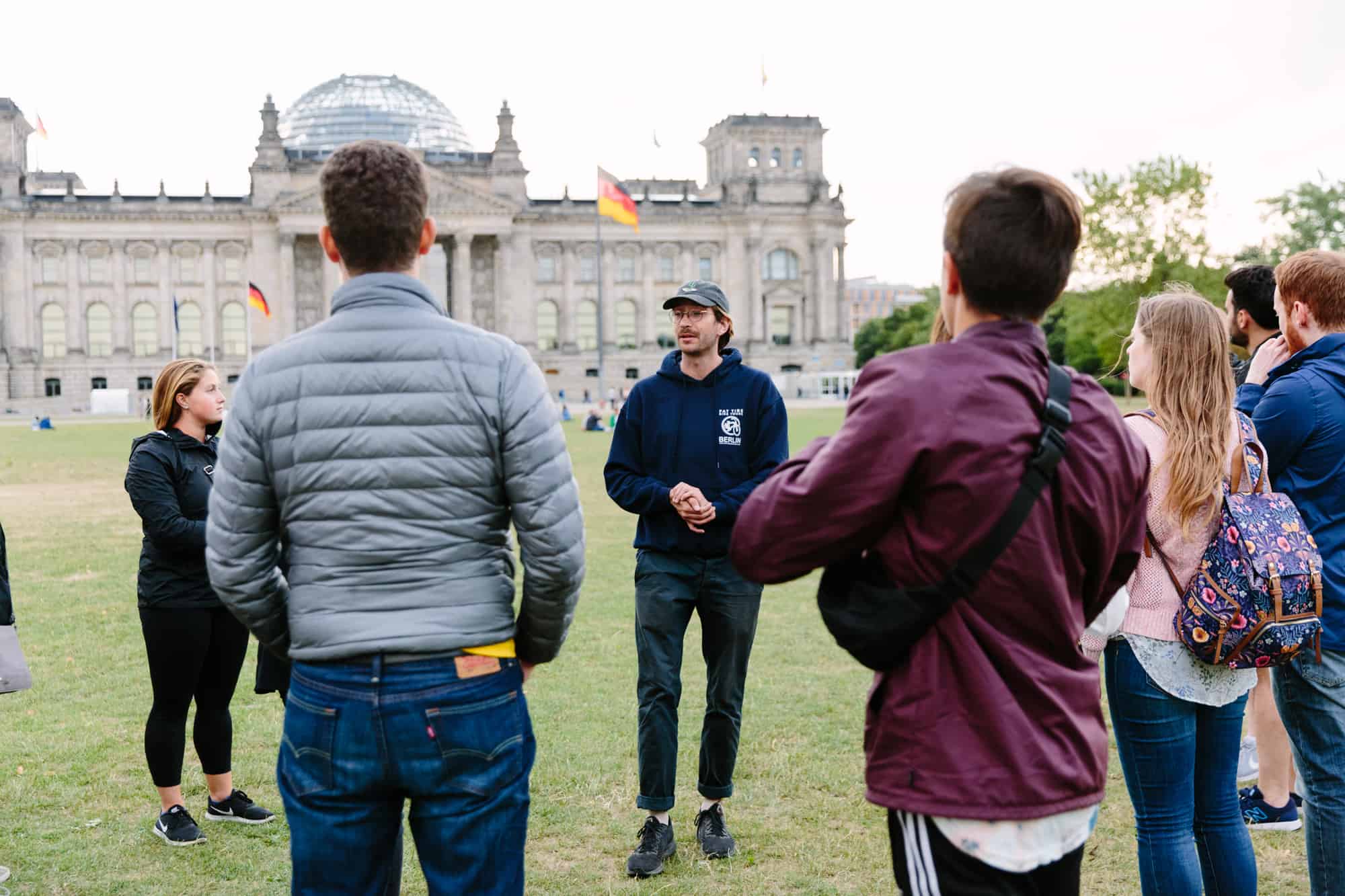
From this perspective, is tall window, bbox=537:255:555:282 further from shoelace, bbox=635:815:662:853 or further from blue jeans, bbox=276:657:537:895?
blue jeans, bbox=276:657:537:895

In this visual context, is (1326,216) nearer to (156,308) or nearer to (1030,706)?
(1030,706)

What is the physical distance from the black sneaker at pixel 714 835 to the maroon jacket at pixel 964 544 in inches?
119

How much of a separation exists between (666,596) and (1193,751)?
7.76 ft

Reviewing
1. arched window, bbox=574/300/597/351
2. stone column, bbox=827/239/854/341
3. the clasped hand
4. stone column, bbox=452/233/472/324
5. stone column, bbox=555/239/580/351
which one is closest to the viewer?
the clasped hand

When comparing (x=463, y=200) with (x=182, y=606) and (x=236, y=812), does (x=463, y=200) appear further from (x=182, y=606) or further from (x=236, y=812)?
(x=182, y=606)

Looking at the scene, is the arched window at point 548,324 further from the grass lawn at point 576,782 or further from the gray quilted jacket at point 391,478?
the gray quilted jacket at point 391,478

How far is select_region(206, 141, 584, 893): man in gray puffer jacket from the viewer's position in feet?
10.1

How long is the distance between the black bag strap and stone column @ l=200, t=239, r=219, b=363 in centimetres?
9431

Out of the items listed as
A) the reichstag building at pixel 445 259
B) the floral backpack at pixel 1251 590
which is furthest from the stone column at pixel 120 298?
the floral backpack at pixel 1251 590

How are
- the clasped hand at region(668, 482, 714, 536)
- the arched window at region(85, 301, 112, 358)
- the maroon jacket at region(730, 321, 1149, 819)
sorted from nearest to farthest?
the maroon jacket at region(730, 321, 1149, 819) < the clasped hand at region(668, 482, 714, 536) < the arched window at region(85, 301, 112, 358)

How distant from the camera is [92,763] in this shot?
23.1ft

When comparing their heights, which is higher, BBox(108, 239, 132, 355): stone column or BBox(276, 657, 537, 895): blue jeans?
BBox(108, 239, 132, 355): stone column

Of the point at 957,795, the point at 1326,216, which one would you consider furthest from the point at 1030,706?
the point at 1326,216

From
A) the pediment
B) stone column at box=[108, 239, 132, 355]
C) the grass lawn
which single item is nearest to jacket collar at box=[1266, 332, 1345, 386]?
the grass lawn
